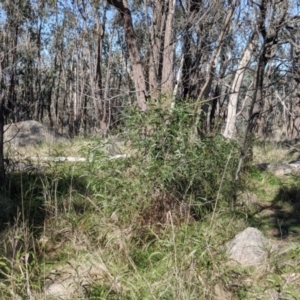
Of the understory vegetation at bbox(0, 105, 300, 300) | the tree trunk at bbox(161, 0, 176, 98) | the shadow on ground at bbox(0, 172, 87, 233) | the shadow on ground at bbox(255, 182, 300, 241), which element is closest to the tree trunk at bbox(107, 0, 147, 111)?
the tree trunk at bbox(161, 0, 176, 98)

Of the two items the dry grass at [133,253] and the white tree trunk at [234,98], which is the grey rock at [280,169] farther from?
the dry grass at [133,253]

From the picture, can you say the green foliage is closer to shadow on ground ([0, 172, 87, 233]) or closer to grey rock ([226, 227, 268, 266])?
grey rock ([226, 227, 268, 266])

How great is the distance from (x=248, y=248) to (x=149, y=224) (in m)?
0.98

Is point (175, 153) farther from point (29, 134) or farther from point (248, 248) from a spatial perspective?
point (29, 134)

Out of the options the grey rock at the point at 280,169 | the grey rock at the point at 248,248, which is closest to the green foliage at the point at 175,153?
the grey rock at the point at 248,248

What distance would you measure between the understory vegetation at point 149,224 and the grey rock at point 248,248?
13 cm

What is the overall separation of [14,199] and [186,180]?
2.08m

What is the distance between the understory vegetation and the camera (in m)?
3.01

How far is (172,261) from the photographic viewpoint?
317 cm

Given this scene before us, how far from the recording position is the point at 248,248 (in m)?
3.86

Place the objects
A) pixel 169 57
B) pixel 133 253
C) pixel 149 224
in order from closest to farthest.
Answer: pixel 133 253, pixel 149 224, pixel 169 57

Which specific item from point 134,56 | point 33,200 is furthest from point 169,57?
point 33,200

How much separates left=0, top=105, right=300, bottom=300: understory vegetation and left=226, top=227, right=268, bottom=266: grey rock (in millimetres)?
134

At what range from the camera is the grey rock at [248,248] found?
3.72 metres
